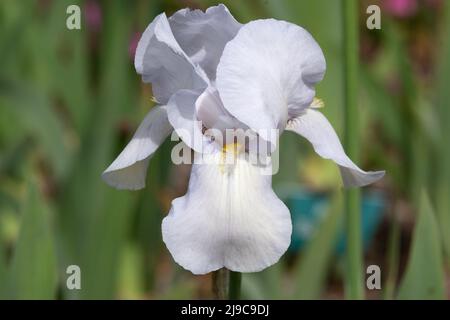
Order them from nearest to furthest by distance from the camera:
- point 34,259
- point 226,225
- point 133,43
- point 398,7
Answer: point 226,225 < point 34,259 < point 133,43 < point 398,7

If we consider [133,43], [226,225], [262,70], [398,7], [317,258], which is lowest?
[317,258]

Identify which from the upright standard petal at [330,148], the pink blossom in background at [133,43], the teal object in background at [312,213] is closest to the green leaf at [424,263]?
the upright standard petal at [330,148]

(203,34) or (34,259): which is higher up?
(203,34)

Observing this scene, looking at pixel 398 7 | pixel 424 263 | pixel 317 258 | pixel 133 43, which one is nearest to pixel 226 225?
pixel 424 263

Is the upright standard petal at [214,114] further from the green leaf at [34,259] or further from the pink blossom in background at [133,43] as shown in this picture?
the pink blossom in background at [133,43]

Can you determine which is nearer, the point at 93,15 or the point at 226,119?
the point at 226,119

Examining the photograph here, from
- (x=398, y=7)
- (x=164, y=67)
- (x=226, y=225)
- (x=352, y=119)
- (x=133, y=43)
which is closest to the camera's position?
(x=226, y=225)

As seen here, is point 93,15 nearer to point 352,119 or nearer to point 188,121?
point 352,119
